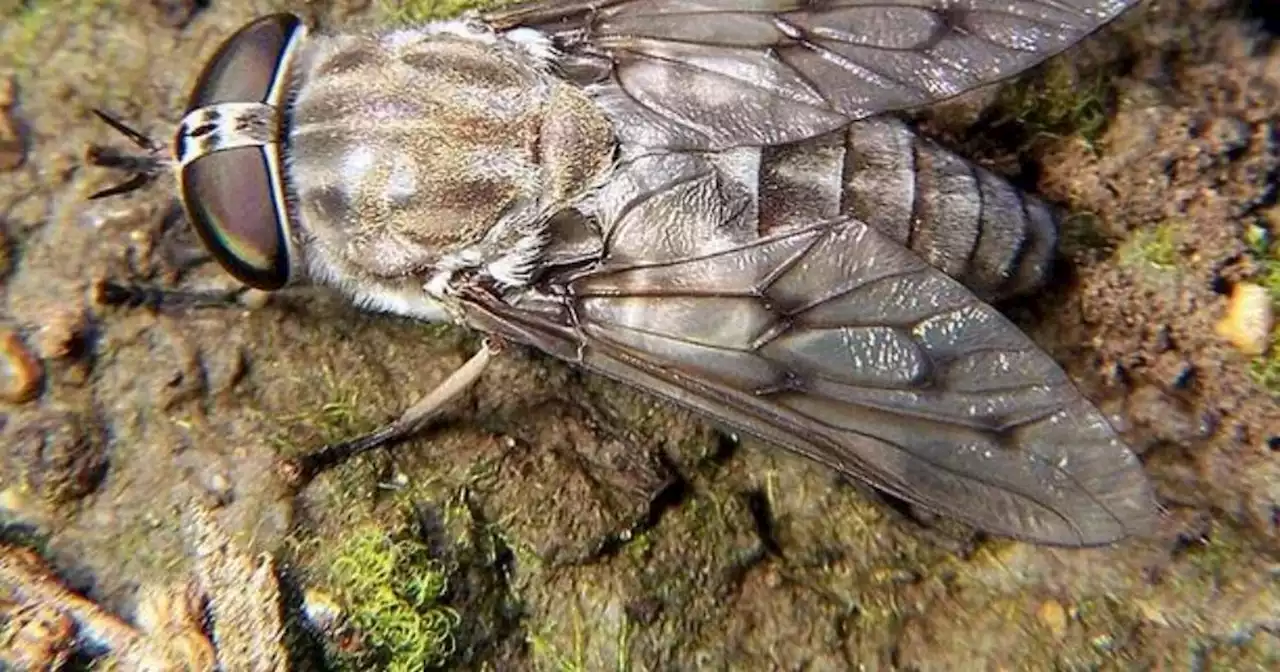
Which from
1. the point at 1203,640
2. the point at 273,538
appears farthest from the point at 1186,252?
the point at 273,538

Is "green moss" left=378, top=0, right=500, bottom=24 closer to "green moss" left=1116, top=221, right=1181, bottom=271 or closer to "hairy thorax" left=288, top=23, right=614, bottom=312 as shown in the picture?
"hairy thorax" left=288, top=23, right=614, bottom=312

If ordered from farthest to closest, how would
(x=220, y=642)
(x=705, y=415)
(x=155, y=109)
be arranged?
(x=155, y=109)
(x=705, y=415)
(x=220, y=642)

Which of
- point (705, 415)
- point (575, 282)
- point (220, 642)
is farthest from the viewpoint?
point (575, 282)

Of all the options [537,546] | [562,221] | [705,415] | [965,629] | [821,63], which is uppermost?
[821,63]

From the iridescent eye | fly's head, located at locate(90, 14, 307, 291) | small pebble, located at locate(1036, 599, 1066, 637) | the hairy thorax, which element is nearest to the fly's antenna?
fly's head, located at locate(90, 14, 307, 291)

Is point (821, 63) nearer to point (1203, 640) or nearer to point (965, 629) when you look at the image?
point (965, 629)

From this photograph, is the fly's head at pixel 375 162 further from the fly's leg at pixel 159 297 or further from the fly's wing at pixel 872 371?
the fly's wing at pixel 872 371

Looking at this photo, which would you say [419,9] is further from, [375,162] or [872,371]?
[872,371]

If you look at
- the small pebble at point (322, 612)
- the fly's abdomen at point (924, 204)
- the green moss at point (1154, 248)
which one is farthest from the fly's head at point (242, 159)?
the green moss at point (1154, 248)
